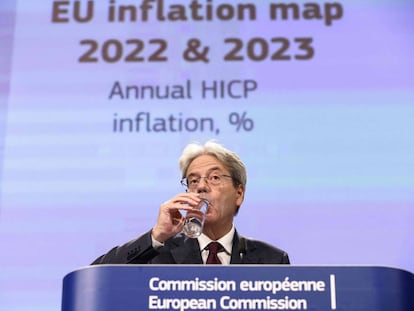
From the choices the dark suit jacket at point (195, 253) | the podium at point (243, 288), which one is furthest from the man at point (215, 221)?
the podium at point (243, 288)

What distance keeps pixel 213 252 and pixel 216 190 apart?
234mm

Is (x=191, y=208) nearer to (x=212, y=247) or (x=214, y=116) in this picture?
(x=212, y=247)

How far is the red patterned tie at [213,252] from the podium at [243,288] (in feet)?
2.69

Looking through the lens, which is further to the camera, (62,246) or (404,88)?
(404,88)

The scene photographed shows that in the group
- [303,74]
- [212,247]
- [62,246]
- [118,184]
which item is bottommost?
[212,247]

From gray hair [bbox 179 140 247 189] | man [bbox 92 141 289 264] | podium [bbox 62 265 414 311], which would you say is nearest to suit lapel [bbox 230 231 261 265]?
man [bbox 92 141 289 264]

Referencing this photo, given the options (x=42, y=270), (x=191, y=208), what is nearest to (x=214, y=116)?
(x=42, y=270)

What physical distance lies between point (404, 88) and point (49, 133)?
1.71 meters

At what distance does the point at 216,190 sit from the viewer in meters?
2.73

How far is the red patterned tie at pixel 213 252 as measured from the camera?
2.56 metres

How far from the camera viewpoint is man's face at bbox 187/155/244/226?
270cm

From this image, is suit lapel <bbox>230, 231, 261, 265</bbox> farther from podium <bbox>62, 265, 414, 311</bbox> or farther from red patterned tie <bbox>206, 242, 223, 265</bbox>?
podium <bbox>62, 265, 414, 311</bbox>

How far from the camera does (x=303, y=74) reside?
3975 millimetres

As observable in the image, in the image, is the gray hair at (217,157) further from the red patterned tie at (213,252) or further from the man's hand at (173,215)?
the man's hand at (173,215)
